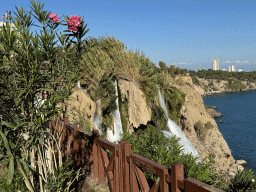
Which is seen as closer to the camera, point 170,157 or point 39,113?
point 39,113

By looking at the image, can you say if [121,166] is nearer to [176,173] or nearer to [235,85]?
[176,173]

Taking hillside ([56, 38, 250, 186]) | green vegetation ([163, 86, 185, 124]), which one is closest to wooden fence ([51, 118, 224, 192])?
hillside ([56, 38, 250, 186])

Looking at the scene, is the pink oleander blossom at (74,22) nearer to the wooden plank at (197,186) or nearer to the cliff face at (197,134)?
the wooden plank at (197,186)

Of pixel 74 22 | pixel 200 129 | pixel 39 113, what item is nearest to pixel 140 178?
pixel 39 113

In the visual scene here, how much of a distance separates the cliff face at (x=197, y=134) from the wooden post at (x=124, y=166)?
15641 mm

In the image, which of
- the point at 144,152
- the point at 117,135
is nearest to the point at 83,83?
the point at 117,135

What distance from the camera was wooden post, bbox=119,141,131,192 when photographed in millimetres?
3602

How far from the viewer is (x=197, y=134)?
2075 centimetres

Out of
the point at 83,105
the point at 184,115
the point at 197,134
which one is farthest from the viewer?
the point at 197,134

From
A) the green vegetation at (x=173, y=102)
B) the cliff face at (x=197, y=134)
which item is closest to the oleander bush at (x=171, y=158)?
the green vegetation at (x=173, y=102)

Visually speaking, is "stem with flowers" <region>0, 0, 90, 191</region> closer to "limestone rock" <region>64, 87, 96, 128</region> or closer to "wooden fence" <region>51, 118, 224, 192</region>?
"wooden fence" <region>51, 118, 224, 192</region>

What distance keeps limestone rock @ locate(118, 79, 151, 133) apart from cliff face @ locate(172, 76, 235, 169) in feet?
21.0

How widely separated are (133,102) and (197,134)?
9.97m

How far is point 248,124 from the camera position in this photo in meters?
46.6
